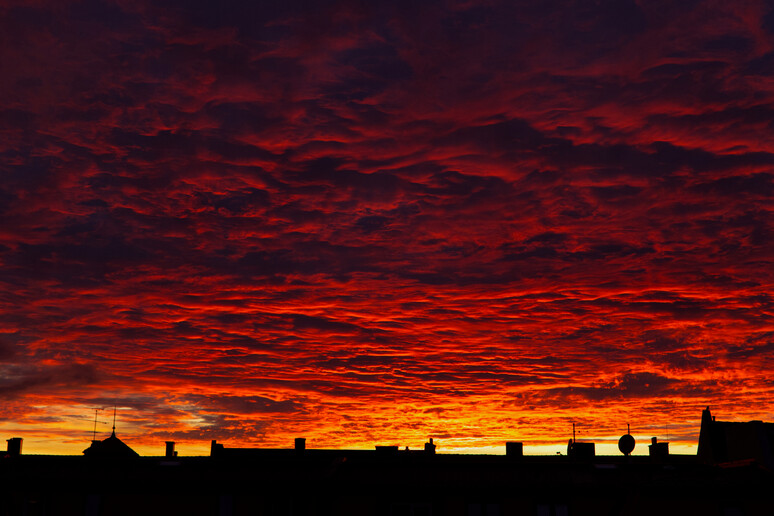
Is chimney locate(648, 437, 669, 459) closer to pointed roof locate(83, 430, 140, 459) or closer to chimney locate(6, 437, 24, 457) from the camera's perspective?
pointed roof locate(83, 430, 140, 459)

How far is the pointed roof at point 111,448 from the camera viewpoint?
249 ft

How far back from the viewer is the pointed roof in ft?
249

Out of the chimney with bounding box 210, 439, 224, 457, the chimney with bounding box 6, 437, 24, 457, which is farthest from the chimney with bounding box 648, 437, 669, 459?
the chimney with bounding box 6, 437, 24, 457

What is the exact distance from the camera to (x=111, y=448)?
76.4 meters

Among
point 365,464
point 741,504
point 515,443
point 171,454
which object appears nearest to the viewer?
point 741,504

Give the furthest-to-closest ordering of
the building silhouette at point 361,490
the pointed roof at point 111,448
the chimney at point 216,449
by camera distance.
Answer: the pointed roof at point 111,448 < the chimney at point 216,449 < the building silhouette at point 361,490

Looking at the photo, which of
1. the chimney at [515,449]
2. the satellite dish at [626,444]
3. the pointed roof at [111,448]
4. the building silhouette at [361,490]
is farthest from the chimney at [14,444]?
the satellite dish at [626,444]

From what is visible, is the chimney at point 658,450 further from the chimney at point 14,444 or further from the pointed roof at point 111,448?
the chimney at point 14,444

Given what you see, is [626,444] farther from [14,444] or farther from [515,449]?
[14,444]

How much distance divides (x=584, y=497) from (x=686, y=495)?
553 centimetres

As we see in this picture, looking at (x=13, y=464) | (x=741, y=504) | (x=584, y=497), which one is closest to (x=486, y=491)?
(x=584, y=497)

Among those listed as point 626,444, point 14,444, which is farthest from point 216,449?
point 626,444

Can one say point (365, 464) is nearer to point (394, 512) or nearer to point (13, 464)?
point (394, 512)

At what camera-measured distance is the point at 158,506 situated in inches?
1789
